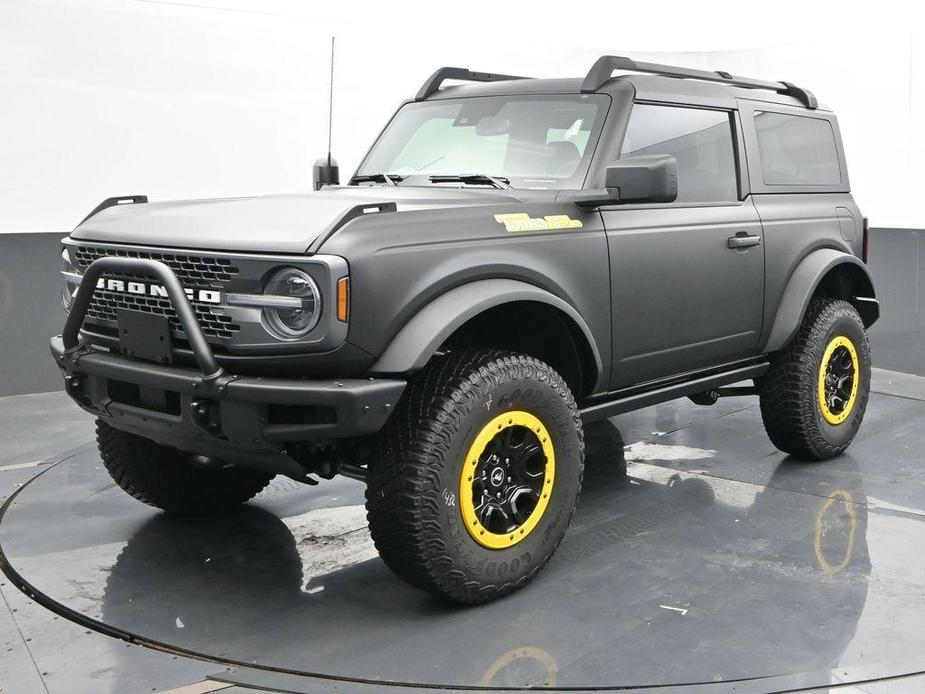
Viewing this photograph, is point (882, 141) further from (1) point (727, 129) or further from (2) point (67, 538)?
(2) point (67, 538)

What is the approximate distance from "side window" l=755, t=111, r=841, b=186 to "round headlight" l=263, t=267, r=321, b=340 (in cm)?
282

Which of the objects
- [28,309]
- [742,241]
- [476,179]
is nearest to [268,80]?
[28,309]

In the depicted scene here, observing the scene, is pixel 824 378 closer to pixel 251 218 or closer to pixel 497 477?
pixel 497 477

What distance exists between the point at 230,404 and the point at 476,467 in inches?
34.4

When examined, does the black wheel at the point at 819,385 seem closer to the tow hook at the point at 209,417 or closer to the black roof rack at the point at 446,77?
the black roof rack at the point at 446,77

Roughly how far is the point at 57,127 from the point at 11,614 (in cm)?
433

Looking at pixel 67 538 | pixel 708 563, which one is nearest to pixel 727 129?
pixel 708 563

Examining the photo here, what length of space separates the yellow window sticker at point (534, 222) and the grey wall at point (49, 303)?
14.8ft

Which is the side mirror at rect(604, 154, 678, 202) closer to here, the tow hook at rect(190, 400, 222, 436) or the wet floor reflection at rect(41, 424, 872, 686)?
the wet floor reflection at rect(41, 424, 872, 686)

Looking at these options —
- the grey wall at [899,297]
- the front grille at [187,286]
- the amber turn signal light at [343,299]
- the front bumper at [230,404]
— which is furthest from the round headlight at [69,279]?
the grey wall at [899,297]

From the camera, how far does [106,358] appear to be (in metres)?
3.54

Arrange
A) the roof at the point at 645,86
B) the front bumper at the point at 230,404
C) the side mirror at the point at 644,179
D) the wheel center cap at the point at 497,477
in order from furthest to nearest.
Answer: the roof at the point at 645,86 → the side mirror at the point at 644,179 → the wheel center cap at the point at 497,477 → the front bumper at the point at 230,404

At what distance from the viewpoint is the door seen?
4164 mm

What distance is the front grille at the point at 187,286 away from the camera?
10.7ft
